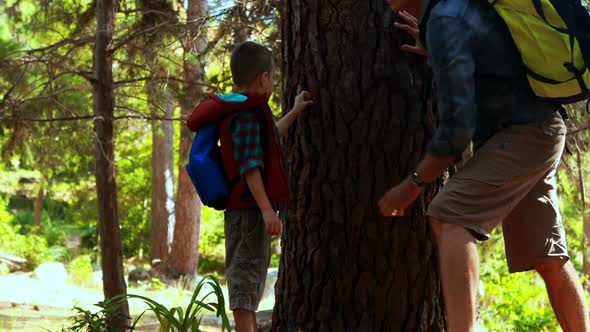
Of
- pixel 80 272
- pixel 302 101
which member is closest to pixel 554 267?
pixel 302 101

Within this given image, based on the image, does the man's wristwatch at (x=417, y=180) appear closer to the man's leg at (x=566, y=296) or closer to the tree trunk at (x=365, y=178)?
the tree trunk at (x=365, y=178)

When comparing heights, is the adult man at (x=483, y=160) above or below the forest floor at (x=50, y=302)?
above

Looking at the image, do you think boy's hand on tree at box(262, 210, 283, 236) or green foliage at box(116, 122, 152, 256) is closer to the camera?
boy's hand on tree at box(262, 210, 283, 236)

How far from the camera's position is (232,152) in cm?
336

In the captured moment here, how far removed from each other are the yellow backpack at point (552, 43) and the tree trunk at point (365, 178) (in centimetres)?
69

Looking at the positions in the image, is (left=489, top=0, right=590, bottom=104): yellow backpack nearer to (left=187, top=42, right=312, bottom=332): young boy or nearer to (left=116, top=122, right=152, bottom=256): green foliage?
(left=187, top=42, right=312, bottom=332): young boy

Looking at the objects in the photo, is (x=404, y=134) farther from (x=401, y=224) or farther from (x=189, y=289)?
(x=189, y=289)

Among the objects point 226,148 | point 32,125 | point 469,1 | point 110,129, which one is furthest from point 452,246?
point 32,125

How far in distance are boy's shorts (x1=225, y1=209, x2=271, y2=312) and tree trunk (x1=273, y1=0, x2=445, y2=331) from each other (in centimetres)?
23

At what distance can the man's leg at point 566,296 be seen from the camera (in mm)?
2984

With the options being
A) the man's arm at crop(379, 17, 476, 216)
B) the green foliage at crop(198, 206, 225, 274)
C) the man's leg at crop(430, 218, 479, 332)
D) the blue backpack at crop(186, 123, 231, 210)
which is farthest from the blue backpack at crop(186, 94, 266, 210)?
the green foliage at crop(198, 206, 225, 274)

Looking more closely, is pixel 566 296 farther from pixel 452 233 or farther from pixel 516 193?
pixel 452 233

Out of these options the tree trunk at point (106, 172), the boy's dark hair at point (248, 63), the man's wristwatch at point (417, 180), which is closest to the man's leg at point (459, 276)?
the man's wristwatch at point (417, 180)

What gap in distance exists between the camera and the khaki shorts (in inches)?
108
